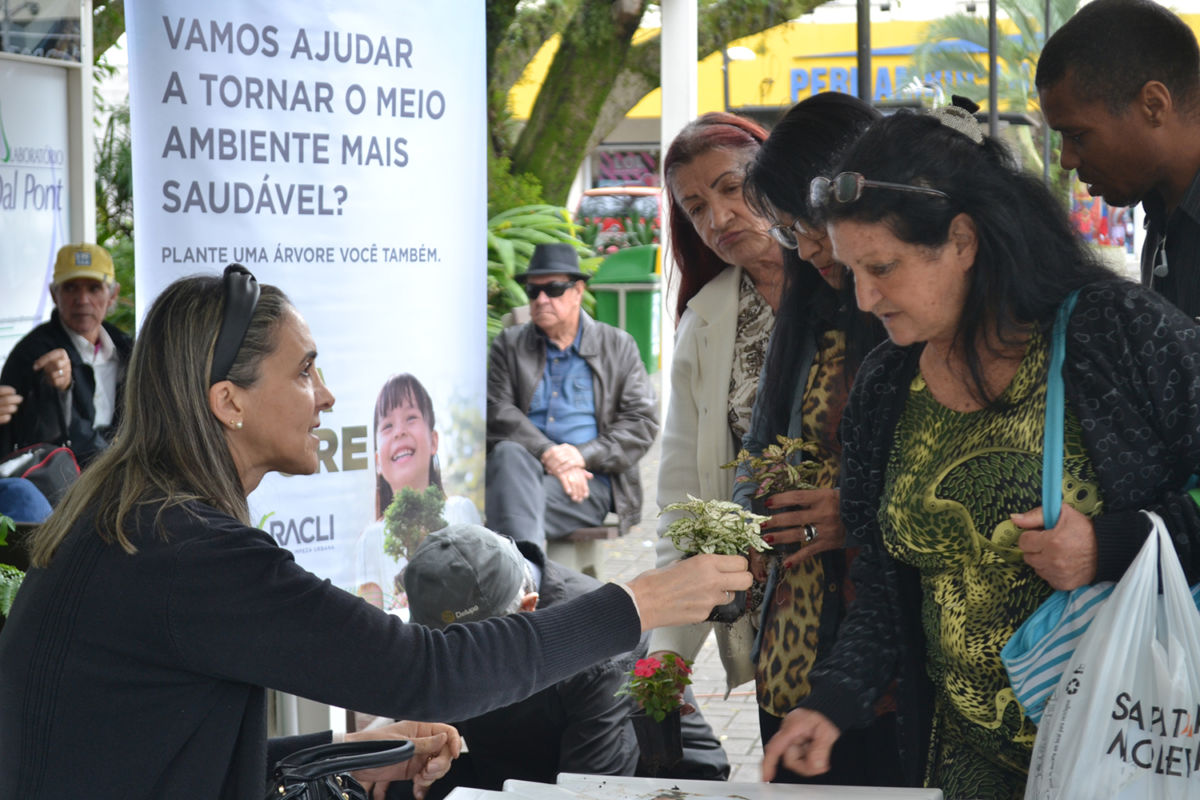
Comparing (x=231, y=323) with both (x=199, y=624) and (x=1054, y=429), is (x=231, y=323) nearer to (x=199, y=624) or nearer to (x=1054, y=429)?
(x=199, y=624)

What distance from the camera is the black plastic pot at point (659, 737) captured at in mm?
2338

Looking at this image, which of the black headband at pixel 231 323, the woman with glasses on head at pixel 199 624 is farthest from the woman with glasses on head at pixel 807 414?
the black headband at pixel 231 323

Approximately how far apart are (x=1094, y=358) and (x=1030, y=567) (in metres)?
0.34

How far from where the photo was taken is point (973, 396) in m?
2.09

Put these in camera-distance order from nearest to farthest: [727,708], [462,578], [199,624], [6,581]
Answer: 1. [199,624]
2. [462,578]
3. [6,581]
4. [727,708]

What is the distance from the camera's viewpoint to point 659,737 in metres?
2.34

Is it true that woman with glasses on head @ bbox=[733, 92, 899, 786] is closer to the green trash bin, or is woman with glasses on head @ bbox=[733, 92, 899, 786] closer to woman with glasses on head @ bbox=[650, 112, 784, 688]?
woman with glasses on head @ bbox=[650, 112, 784, 688]

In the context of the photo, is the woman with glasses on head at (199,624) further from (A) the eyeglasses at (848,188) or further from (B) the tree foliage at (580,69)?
(B) the tree foliage at (580,69)

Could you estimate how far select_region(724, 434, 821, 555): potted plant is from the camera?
246 centimetres

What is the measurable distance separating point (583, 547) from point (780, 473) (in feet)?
13.9

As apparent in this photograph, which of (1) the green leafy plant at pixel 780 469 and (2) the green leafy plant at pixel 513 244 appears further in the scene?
(2) the green leafy plant at pixel 513 244

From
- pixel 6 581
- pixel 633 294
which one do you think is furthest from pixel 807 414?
pixel 633 294

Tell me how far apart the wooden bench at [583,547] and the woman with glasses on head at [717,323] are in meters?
3.37

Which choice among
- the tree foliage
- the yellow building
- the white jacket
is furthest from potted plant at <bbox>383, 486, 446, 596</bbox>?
the yellow building
